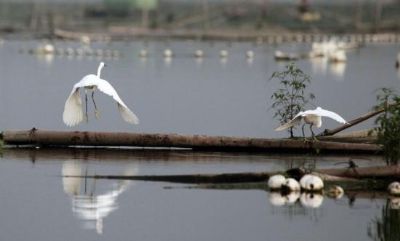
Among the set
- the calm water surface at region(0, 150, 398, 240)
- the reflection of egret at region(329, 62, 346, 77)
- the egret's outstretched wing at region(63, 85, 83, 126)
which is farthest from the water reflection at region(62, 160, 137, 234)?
the reflection of egret at region(329, 62, 346, 77)

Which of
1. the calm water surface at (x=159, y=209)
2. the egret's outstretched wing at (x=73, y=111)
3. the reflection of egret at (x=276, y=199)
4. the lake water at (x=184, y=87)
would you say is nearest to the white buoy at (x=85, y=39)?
the lake water at (x=184, y=87)

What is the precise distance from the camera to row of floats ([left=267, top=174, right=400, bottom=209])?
1950cm

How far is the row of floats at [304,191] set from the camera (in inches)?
A: 768

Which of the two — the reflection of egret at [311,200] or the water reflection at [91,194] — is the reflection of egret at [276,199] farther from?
the water reflection at [91,194]

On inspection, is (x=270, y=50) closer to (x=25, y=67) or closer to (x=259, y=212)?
(x=25, y=67)

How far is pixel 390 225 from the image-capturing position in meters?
18.6

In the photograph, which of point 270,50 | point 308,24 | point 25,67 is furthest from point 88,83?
point 308,24

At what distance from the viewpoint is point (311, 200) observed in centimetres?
1948

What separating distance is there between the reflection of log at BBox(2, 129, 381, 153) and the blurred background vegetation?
8472 centimetres

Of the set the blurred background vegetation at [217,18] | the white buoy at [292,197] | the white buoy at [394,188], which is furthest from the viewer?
the blurred background vegetation at [217,18]

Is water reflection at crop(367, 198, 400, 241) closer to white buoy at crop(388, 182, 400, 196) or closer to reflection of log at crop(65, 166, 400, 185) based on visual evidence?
white buoy at crop(388, 182, 400, 196)

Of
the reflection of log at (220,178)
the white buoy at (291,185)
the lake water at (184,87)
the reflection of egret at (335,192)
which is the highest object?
the lake water at (184,87)

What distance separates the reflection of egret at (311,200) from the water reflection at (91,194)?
2416 mm

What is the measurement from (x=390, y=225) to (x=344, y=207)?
89cm
